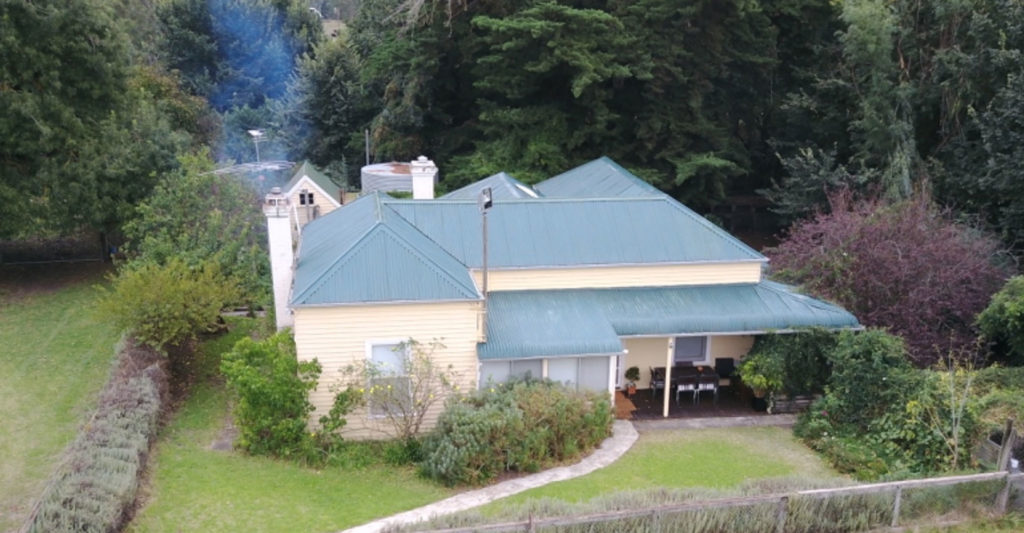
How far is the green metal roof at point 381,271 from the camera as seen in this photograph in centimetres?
1588

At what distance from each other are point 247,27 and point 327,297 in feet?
136

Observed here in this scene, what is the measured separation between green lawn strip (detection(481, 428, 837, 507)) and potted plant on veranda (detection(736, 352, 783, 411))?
3.38ft

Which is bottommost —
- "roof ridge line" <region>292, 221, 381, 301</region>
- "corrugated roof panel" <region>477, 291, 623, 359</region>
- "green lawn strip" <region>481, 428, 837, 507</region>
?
"green lawn strip" <region>481, 428, 837, 507</region>

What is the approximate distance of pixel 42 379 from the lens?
19172 millimetres

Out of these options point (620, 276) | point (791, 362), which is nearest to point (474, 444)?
point (620, 276)

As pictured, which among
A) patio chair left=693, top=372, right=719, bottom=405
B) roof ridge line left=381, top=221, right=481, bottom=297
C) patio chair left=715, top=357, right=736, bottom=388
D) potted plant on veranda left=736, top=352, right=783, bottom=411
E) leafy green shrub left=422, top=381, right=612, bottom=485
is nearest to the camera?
leafy green shrub left=422, top=381, right=612, bottom=485

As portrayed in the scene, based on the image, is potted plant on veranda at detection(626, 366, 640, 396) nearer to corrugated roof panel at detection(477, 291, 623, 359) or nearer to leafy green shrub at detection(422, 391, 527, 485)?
corrugated roof panel at detection(477, 291, 623, 359)

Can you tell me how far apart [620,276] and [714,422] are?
4.14 metres

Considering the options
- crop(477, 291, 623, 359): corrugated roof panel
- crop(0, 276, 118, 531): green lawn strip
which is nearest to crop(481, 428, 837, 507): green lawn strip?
crop(477, 291, 623, 359): corrugated roof panel

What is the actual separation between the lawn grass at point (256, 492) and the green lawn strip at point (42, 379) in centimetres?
222

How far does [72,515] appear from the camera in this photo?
11023 millimetres

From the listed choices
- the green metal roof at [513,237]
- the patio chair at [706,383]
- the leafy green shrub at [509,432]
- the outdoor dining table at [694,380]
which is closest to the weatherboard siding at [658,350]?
the outdoor dining table at [694,380]

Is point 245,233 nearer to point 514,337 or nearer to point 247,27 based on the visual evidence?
point 514,337

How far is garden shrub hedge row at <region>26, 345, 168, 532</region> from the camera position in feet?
36.6
